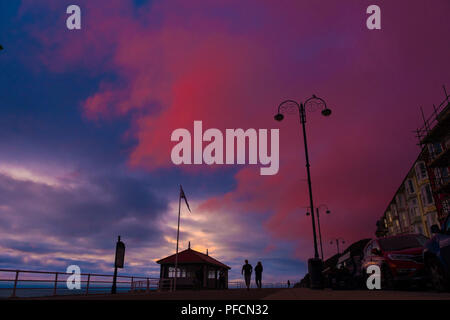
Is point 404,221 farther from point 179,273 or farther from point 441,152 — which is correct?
point 179,273

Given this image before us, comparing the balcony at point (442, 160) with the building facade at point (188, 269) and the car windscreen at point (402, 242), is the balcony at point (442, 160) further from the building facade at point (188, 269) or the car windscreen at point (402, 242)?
the building facade at point (188, 269)

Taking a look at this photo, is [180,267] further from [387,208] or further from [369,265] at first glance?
[387,208]

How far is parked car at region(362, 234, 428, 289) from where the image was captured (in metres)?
9.14

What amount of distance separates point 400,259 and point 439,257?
2.42 meters

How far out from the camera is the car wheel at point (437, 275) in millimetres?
7204

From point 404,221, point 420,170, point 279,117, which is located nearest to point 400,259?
point 279,117

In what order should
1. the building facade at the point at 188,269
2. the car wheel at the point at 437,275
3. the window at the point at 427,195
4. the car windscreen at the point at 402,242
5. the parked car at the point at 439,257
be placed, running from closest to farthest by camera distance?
the parked car at the point at 439,257 < the car wheel at the point at 437,275 < the car windscreen at the point at 402,242 < the building facade at the point at 188,269 < the window at the point at 427,195

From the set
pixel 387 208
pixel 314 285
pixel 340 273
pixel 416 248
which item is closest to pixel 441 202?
pixel 340 273

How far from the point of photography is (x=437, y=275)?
24.4ft

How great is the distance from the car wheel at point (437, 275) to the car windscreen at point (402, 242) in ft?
8.74

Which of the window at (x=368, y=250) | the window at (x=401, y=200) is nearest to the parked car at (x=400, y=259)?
the window at (x=368, y=250)

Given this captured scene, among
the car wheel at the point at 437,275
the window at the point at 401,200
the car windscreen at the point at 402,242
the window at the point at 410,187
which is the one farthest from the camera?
the window at the point at 401,200
